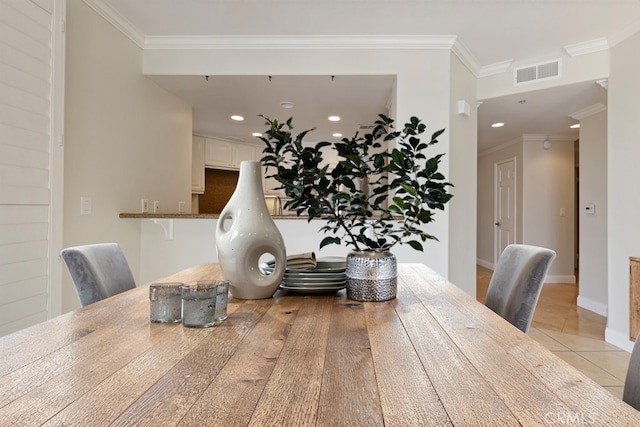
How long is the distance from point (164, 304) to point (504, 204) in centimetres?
648

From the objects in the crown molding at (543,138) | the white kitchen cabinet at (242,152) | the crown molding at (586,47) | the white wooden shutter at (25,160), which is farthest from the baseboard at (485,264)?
the white wooden shutter at (25,160)

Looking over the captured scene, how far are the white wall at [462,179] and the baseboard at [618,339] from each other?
1.06m

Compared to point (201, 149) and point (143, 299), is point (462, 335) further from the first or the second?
point (201, 149)

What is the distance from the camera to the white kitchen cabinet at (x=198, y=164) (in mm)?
5445

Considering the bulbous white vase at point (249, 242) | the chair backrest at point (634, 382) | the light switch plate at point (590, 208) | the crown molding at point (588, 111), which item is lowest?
the chair backrest at point (634, 382)

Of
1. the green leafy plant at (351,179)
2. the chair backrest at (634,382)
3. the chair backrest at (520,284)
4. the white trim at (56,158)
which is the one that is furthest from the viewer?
the white trim at (56,158)

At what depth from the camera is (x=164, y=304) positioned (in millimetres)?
833

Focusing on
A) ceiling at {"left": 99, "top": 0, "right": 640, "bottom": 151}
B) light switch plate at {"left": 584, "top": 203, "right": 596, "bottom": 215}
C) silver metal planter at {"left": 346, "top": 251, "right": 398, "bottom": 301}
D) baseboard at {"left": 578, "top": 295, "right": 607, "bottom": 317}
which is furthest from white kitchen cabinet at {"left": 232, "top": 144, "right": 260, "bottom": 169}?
silver metal planter at {"left": 346, "top": 251, "right": 398, "bottom": 301}

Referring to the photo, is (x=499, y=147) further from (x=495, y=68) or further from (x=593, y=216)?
(x=495, y=68)

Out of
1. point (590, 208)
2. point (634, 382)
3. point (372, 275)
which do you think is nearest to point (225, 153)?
point (590, 208)

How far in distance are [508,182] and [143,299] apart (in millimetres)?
6253

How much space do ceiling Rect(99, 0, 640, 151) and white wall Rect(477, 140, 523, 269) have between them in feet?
6.99

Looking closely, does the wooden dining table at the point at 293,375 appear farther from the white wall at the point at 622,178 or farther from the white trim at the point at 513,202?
the white trim at the point at 513,202

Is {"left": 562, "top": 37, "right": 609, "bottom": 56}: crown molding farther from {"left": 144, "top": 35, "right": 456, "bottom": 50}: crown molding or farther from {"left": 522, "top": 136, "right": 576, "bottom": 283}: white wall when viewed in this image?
{"left": 522, "top": 136, "right": 576, "bottom": 283}: white wall
